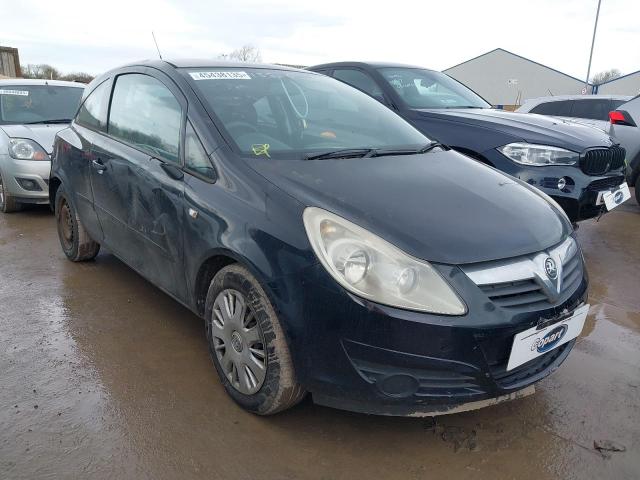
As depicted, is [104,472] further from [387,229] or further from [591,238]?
[591,238]

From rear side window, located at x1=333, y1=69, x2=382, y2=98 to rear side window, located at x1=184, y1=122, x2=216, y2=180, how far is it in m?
2.99

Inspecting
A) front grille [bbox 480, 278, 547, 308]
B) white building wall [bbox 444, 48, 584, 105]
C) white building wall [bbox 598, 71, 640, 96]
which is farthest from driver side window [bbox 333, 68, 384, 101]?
white building wall [bbox 444, 48, 584, 105]

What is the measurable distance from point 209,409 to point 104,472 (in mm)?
515

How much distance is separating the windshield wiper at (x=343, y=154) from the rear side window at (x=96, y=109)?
1.72 metres

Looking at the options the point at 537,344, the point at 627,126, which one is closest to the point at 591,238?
the point at 627,126

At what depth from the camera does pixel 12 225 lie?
18.0 ft

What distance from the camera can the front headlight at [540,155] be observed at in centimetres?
418

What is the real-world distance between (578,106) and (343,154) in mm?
7691

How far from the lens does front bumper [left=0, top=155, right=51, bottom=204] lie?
18.2 feet

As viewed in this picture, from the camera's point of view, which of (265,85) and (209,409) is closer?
(209,409)

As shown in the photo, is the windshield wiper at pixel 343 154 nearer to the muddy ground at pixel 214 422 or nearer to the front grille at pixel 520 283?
the front grille at pixel 520 283

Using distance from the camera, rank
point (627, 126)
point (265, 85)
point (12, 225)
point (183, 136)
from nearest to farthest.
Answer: point (183, 136) < point (265, 85) < point (12, 225) < point (627, 126)

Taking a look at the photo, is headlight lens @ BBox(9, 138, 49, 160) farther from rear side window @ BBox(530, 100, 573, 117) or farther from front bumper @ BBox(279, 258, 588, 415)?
rear side window @ BBox(530, 100, 573, 117)

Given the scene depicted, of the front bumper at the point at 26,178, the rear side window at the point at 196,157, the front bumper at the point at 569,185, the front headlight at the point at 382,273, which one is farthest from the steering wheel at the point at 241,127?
the front bumper at the point at 26,178
